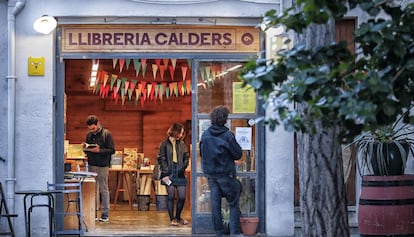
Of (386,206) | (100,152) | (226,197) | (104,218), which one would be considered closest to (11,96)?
(100,152)

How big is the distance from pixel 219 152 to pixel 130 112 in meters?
6.67

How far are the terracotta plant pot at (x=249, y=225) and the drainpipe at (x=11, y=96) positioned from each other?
3.12m

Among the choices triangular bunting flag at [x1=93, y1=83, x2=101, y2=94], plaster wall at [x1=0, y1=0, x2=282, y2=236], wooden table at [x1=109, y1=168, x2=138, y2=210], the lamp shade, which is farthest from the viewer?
wooden table at [x1=109, y1=168, x2=138, y2=210]

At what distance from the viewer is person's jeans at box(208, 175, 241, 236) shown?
10.8 metres

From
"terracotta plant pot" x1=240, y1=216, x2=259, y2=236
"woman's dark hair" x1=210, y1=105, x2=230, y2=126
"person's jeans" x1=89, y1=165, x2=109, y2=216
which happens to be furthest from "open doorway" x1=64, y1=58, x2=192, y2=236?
"woman's dark hair" x1=210, y1=105, x2=230, y2=126

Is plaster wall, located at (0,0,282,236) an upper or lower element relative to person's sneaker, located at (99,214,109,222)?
upper

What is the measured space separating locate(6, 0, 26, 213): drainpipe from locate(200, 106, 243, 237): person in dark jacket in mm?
2661

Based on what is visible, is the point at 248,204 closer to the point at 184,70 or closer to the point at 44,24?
the point at 184,70

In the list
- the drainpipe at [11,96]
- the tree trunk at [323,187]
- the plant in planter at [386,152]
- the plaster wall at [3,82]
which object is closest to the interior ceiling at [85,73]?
the plaster wall at [3,82]

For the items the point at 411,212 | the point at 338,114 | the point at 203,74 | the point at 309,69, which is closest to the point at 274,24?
the point at 309,69

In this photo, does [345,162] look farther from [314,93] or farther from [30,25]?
[314,93]

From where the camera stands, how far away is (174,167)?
45.1 feet

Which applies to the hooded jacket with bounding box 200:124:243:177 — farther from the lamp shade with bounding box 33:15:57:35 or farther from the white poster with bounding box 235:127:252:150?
the lamp shade with bounding box 33:15:57:35

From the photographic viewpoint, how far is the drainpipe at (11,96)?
11.7 metres
